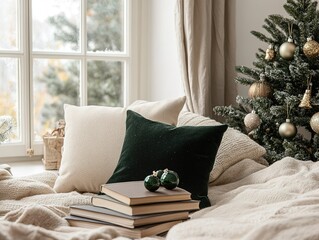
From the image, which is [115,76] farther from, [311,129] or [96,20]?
[311,129]

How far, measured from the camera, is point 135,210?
5.26 feet

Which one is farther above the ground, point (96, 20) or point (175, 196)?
point (96, 20)

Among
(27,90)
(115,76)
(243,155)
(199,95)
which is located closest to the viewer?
(243,155)

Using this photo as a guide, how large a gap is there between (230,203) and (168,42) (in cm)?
174

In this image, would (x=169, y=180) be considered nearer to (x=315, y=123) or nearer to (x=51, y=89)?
(x=315, y=123)

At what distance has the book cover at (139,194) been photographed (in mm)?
1616

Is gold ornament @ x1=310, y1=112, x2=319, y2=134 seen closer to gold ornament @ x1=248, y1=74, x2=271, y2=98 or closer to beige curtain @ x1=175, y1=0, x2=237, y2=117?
gold ornament @ x1=248, y1=74, x2=271, y2=98

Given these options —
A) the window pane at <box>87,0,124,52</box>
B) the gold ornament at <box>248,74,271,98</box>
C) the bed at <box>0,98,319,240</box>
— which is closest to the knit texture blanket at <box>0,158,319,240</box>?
the bed at <box>0,98,319,240</box>

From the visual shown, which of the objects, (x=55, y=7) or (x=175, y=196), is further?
(x=55, y=7)


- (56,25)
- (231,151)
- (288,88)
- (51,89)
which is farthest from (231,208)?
(56,25)

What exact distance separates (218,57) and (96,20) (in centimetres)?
94

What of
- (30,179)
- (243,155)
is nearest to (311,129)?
(243,155)

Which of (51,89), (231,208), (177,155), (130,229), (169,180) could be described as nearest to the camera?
(130,229)

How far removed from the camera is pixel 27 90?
3.39 metres
